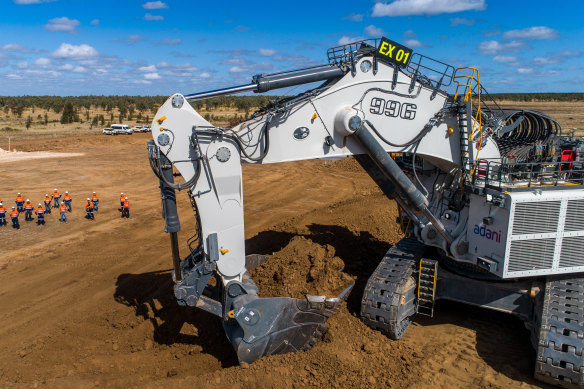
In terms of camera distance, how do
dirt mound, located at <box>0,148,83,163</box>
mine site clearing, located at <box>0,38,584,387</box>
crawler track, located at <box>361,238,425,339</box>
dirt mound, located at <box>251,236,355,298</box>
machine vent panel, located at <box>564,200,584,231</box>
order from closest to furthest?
1. mine site clearing, located at <box>0,38,584,387</box>
2. machine vent panel, located at <box>564,200,584,231</box>
3. crawler track, located at <box>361,238,425,339</box>
4. dirt mound, located at <box>251,236,355,298</box>
5. dirt mound, located at <box>0,148,83,163</box>

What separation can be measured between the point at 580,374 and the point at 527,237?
2049 millimetres

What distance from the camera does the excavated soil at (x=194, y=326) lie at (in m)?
7.03

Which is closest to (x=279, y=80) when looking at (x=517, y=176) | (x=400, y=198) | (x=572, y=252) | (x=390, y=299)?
(x=400, y=198)

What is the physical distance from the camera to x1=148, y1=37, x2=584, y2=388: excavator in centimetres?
662

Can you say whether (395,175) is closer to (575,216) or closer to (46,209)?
(575,216)

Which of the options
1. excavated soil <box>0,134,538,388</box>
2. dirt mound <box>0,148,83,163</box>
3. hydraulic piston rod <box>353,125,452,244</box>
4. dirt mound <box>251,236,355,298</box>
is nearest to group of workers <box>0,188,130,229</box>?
excavated soil <box>0,134,538,388</box>

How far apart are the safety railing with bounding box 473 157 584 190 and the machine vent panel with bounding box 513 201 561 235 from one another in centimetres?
41

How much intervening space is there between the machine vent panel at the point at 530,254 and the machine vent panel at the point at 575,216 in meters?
0.34

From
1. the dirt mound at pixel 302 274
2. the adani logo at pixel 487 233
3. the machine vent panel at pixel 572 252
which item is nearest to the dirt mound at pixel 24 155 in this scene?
the dirt mound at pixel 302 274

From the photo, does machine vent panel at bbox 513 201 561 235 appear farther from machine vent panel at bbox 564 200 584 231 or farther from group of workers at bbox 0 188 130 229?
group of workers at bbox 0 188 130 229

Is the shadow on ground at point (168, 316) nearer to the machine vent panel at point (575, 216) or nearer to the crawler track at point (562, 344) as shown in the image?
the crawler track at point (562, 344)

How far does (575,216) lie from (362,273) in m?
4.46

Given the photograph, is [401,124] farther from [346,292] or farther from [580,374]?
[580,374]

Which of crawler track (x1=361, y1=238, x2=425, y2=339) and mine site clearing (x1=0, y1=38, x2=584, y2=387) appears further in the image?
crawler track (x1=361, y1=238, x2=425, y2=339)
